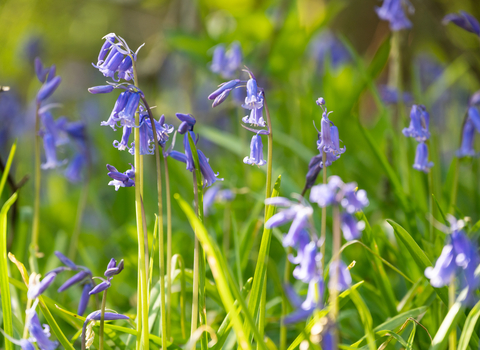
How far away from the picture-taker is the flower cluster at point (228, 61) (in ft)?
10.1

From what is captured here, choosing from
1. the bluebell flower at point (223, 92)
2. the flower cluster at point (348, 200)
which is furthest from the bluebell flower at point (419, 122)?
the flower cluster at point (348, 200)

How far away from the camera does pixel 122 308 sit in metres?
2.71

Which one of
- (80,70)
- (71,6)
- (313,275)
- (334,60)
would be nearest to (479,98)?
(313,275)

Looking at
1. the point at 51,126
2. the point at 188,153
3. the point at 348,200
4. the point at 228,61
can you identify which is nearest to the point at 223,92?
the point at 188,153

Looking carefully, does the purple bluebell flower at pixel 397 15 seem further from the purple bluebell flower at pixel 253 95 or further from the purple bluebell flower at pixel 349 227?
the purple bluebell flower at pixel 349 227

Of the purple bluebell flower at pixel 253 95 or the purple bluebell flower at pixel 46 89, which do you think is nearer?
the purple bluebell flower at pixel 253 95

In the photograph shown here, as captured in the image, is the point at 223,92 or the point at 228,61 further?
the point at 228,61

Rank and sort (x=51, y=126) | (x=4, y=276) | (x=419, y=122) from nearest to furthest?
(x=4, y=276) < (x=419, y=122) < (x=51, y=126)

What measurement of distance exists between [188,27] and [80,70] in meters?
8.79

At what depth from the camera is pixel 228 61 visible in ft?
10.5

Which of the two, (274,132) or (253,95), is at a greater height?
(253,95)

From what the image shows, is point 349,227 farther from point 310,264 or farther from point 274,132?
point 274,132

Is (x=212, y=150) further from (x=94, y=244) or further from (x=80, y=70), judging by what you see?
(x=80, y=70)

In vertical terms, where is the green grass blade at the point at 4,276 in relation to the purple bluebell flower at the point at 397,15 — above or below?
below
